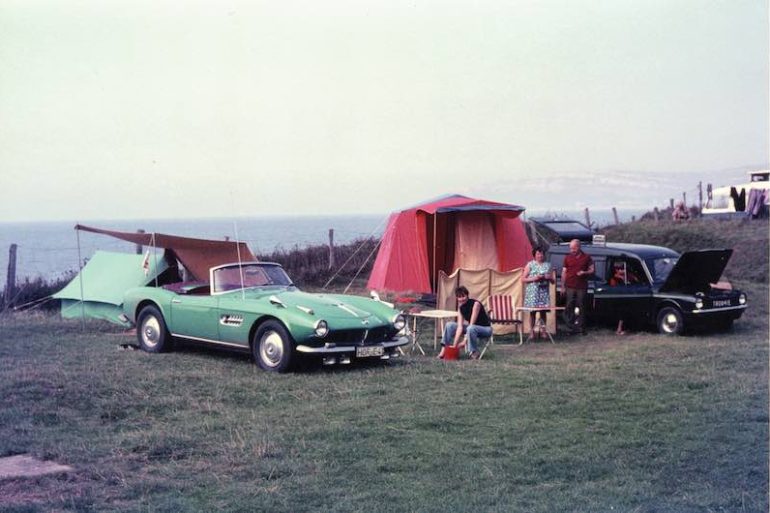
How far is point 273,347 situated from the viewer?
10.1 metres

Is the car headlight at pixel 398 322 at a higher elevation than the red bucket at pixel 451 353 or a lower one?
higher

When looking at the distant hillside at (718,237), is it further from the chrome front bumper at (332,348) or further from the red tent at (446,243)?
the chrome front bumper at (332,348)

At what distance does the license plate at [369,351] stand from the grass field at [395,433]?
19 centimetres

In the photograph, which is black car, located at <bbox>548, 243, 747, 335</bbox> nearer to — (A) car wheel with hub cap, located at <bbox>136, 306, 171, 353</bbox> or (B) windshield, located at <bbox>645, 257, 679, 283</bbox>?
(B) windshield, located at <bbox>645, 257, 679, 283</bbox>

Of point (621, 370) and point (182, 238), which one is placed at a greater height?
point (182, 238)

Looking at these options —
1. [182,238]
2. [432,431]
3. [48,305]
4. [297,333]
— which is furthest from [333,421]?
[48,305]

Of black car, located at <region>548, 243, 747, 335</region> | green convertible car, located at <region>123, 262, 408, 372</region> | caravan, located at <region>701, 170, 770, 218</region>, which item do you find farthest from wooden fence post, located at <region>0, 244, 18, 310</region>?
caravan, located at <region>701, 170, 770, 218</region>

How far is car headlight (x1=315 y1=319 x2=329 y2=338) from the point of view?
982 cm

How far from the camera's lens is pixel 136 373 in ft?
32.2

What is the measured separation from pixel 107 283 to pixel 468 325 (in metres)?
8.16

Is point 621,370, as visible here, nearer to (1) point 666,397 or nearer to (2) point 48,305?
(1) point 666,397

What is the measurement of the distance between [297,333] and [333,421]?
2601 mm

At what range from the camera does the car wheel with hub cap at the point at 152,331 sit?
1157cm

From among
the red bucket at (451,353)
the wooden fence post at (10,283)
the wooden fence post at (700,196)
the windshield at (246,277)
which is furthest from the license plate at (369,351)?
the wooden fence post at (700,196)
